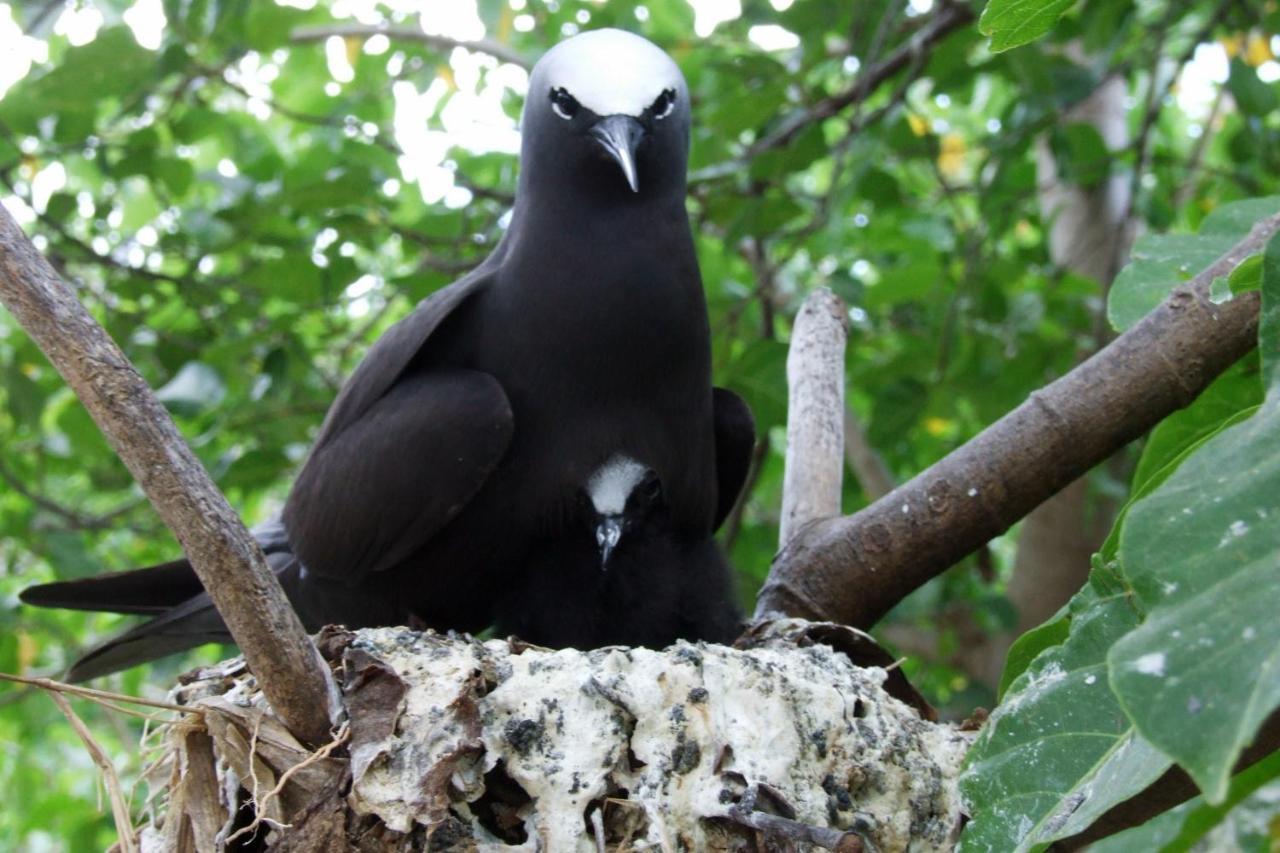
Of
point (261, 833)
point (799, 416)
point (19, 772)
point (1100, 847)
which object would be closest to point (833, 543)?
point (799, 416)

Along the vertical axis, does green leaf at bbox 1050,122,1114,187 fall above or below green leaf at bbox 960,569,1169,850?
above

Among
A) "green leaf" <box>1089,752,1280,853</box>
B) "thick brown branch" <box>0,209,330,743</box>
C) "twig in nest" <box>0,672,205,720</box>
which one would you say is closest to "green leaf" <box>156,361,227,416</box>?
"twig in nest" <box>0,672,205,720</box>

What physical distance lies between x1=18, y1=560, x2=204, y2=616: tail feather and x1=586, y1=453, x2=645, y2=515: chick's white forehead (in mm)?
786

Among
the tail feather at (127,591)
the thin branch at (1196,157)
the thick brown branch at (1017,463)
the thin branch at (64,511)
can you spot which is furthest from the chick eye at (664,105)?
the thin branch at (1196,157)

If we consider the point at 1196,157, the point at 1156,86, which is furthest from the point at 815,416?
the point at 1196,157

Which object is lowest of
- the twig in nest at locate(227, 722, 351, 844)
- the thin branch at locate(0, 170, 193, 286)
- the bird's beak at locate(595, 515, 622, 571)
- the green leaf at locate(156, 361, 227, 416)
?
the twig in nest at locate(227, 722, 351, 844)

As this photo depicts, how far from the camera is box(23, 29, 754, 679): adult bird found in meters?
2.63

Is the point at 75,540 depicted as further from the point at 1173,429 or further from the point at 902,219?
the point at 1173,429

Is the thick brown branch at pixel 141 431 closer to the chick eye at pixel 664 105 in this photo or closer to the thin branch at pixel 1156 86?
the chick eye at pixel 664 105

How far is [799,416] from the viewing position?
2.93m

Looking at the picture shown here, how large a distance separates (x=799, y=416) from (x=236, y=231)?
193 cm

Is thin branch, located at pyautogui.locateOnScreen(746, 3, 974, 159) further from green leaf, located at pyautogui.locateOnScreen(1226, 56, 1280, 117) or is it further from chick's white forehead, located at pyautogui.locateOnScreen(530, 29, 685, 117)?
chick's white forehead, located at pyautogui.locateOnScreen(530, 29, 685, 117)

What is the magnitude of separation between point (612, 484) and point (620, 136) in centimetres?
61

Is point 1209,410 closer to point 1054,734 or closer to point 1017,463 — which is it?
point 1017,463
